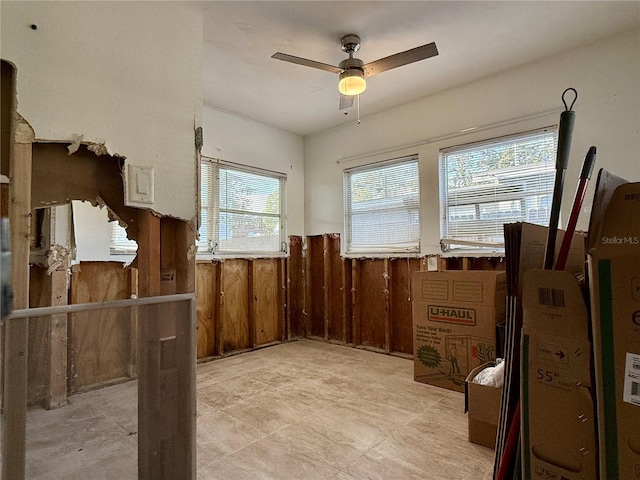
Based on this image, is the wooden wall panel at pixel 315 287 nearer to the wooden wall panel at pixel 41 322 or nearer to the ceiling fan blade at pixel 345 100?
the ceiling fan blade at pixel 345 100

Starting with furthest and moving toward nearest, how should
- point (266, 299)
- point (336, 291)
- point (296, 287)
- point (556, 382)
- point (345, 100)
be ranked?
point (296, 287)
point (336, 291)
point (266, 299)
point (345, 100)
point (556, 382)

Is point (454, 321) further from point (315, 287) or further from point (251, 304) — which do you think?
point (251, 304)

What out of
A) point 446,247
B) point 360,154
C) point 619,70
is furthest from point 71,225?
point 619,70

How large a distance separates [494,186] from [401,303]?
1645 millimetres

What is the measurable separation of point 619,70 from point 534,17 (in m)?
0.91

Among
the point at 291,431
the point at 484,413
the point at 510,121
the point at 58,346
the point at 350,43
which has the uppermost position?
the point at 350,43

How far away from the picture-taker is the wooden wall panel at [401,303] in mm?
4074

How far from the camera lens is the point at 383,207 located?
14.3 ft

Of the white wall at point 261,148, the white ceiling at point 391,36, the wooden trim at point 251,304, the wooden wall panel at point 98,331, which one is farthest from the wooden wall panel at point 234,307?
the white ceiling at point 391,36

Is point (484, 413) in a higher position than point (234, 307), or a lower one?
lower

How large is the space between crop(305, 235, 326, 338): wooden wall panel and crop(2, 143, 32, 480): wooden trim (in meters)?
3.80

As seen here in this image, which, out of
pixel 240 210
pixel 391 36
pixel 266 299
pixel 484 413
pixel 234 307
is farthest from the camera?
pixel 266 299

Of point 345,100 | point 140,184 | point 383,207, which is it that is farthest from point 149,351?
point 383,207

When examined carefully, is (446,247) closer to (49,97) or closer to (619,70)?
(619,70)
